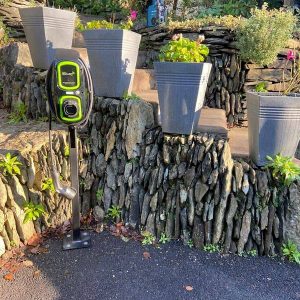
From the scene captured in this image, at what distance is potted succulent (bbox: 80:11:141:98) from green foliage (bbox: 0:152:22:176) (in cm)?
101

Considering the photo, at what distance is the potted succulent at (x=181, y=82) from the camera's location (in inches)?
98.2

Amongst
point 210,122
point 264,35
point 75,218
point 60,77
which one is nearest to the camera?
point 60,77

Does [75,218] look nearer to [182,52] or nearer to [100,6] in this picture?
[182,52]

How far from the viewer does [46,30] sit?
3473mm

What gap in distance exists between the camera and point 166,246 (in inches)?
107

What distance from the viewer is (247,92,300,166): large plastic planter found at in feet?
8.06

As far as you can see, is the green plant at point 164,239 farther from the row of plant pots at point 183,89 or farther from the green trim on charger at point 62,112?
the green trim on charger at point 62,112

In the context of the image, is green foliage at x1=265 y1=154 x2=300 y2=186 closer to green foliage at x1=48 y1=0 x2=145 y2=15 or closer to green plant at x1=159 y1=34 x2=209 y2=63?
green plant at x1=159 y1=34 x2=209 y2=63

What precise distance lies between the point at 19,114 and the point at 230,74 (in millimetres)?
2523

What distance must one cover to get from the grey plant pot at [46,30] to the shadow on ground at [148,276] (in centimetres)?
203

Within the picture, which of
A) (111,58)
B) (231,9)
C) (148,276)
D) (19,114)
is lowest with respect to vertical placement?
(148,276)

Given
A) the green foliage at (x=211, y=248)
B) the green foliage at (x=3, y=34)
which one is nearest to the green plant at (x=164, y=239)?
the green foliage at (x=211, y=248)

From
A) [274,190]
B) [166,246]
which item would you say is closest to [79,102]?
[166,246]

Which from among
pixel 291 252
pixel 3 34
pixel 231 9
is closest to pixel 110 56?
pixel 291 252
